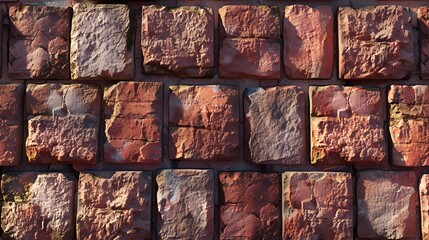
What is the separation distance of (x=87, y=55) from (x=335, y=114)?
59 centimetres

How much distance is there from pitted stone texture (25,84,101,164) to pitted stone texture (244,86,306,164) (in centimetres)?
36

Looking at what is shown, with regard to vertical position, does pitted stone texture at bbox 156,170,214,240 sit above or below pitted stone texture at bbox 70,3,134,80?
below

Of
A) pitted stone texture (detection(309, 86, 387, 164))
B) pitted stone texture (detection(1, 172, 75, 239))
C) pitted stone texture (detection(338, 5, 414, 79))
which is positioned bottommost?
pitted stone texture (detection(1, 172, 75, 239))

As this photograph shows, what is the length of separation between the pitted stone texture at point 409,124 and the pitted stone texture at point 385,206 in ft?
0.17

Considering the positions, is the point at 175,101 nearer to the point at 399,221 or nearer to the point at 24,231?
the point at 24,231

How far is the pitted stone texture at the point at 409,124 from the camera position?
4.36 feet

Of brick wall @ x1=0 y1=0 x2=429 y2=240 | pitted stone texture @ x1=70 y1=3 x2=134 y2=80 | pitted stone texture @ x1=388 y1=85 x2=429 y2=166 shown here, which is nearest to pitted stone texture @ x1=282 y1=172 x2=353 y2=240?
brick wall @ x1=0 y1=0 x2=429 y2=240

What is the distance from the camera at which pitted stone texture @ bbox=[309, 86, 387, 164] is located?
52.0 inches

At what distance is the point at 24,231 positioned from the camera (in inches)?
52.3

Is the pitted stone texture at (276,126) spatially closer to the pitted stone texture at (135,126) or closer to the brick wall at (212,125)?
the brick wall at (212,125)

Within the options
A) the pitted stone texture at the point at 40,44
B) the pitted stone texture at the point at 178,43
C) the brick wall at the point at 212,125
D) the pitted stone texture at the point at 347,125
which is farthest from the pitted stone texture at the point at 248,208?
the pitted stone texture at the point at 40,44

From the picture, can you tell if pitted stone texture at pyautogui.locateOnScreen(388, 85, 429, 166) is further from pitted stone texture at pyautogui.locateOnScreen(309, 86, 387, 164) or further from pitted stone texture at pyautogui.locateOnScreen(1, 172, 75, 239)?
pitted stone texture at pyautogui.locateOnScreen(1, 172, 75, 239)

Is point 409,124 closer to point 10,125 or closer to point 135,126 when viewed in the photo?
point 135,126

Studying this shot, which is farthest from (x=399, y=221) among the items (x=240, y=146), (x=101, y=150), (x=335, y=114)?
(x=101, y=150)
